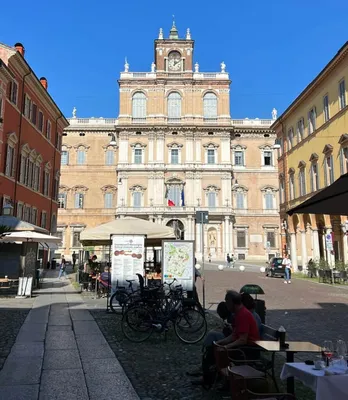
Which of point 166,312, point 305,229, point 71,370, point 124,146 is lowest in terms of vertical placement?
point 71,370

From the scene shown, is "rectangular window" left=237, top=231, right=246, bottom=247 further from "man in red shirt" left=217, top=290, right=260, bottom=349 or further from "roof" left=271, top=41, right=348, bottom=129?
"man in red shirt" left=217, top=290, right=260, bottom=349

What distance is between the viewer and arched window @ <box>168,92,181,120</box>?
170ft

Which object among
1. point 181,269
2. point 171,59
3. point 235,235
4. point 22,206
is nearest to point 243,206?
point 235,235

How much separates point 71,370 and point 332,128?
72.5ft

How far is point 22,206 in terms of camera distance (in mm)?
24188

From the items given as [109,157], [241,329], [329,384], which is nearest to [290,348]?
[241,329]

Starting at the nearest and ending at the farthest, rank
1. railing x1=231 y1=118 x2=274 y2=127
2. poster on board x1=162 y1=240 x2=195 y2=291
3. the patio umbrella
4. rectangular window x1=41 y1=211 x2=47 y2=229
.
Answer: the patio umbrella
poster on board x1=162 y1=240 x2=195 y2=291
rectangular window x1=41 y1=211 x2=47 y2=229
railing x1=231 y1=118 x2=274 y2=127

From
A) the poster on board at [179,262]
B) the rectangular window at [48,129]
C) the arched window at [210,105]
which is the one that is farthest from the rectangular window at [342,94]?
the arched window at [210,105]

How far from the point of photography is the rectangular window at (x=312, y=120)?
2616 centimetres

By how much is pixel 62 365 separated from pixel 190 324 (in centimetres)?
283

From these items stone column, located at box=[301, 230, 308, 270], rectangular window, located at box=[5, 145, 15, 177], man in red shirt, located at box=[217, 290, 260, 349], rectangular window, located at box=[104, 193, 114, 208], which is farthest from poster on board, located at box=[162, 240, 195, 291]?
rectangular window, located at box=[104, 193, 114, 208]

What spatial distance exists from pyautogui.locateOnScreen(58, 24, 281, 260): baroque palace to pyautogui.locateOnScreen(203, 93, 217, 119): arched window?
5.3 inches

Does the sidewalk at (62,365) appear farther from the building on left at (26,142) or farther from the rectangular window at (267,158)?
the rectangular window at (267,158)

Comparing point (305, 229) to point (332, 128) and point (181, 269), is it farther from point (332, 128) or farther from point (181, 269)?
point (181, 269)
